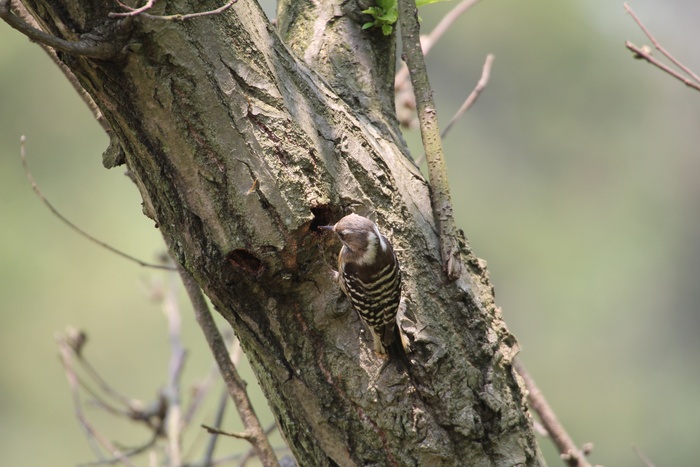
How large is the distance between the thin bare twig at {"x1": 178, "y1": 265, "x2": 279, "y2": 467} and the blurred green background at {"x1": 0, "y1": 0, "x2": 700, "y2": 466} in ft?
25.5

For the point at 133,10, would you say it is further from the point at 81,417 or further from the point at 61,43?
the point at 81,417

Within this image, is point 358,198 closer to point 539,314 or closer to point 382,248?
point 382,248

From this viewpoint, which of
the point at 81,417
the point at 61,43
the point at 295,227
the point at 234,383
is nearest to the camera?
the point at 61,43

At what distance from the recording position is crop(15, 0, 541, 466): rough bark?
6.12 feet

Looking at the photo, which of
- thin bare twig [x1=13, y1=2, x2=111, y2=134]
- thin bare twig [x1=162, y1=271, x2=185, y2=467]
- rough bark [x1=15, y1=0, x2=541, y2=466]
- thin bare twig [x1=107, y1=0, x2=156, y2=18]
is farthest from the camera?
thin bare twig [x1=162, y1=271, x2=185, y2=467]

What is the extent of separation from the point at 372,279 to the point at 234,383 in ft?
2.10

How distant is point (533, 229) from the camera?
48.4 ft

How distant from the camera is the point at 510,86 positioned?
15.4 meters

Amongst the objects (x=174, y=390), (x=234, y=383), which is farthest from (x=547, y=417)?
(x=174, y=390)

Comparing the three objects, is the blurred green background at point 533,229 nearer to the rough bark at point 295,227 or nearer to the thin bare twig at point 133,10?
the rough bark at point 295,227

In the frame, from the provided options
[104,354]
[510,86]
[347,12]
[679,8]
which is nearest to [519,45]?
[510,86]

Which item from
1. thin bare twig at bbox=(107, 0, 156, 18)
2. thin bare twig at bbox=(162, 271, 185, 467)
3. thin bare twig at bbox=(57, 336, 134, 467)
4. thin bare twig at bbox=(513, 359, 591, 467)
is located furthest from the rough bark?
thin bare twig at bbox=(57, 336, 134, 467)

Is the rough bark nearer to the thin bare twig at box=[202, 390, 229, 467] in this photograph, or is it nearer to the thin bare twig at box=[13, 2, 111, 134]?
the thin bare twig at box=[13, 2, 111, 134]

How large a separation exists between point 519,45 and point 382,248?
14836 mm
